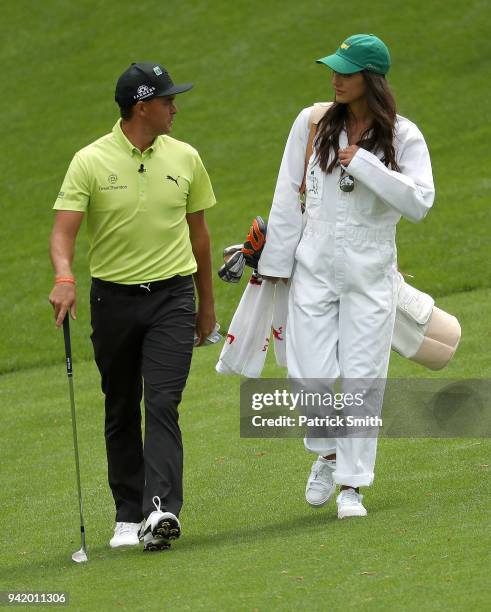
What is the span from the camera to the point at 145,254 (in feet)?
22.6

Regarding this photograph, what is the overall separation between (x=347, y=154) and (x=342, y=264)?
1.82 ft

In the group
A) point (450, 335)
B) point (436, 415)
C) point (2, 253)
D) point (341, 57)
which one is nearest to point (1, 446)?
point (436, 415)

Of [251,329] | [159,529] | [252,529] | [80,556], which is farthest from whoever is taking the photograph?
[251,329]

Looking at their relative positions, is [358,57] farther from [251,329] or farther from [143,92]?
[251,329]

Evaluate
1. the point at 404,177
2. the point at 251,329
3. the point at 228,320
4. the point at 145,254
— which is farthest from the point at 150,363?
the point at 228,320

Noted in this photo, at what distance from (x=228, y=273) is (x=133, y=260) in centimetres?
83

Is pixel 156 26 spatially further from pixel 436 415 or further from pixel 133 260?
pixel 133 260

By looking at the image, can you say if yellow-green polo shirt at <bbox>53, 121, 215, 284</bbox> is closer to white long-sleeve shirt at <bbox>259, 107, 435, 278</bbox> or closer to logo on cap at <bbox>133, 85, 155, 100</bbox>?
logo on cap at <bbox>133, 85, 155, 100</bbox>

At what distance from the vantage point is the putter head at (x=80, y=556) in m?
6.70

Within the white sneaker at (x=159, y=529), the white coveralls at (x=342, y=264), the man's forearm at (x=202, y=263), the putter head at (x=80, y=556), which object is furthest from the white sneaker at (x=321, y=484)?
the putter head at (x=80, y=556)

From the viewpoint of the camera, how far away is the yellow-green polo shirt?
22.3ft
